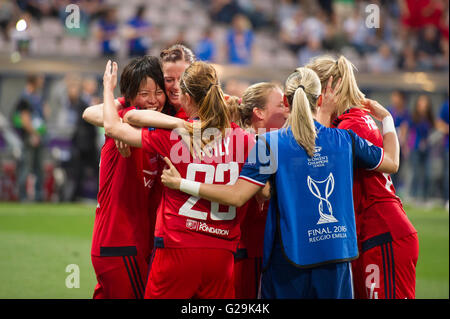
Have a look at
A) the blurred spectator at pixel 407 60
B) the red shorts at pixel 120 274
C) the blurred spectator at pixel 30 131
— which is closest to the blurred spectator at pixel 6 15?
the blurred spectator at pixel 30 131

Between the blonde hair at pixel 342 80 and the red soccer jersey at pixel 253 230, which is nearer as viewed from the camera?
the blonde hair at pixel 342 80

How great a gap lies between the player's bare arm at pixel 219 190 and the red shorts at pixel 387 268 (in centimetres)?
107

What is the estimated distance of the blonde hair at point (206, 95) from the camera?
3707mm

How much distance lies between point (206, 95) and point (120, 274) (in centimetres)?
142

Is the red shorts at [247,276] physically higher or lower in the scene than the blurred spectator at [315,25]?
lower

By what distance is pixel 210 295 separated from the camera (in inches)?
146

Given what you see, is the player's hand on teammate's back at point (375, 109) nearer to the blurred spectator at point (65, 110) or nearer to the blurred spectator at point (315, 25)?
the blurred spectator at point (65, 110)

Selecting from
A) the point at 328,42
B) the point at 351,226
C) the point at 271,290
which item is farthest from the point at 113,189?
the point at 328,42

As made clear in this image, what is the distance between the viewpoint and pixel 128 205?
418 cm

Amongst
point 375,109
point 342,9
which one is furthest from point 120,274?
point 342,9

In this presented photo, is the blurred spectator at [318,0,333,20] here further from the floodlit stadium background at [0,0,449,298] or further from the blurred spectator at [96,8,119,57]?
the blurred spectator at [96,8,119,57]

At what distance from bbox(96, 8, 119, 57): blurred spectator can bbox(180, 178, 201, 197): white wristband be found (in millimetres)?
13349

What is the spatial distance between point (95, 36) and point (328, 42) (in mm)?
7374

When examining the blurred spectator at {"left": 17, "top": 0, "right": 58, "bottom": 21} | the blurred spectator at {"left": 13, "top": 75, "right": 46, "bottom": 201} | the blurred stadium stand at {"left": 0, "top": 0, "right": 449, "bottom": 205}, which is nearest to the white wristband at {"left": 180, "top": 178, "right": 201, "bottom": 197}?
the blurred stadium stand at {"left": 0, "top": 0, "right": 449, "bottom": 205}
